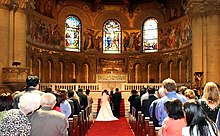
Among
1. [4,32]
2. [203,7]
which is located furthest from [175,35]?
[4,32]

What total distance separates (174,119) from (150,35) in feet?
92.4

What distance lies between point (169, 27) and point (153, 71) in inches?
163

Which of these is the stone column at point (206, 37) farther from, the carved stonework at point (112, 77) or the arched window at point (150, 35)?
the arched window at point (150, 35)

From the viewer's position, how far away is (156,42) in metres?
32.1

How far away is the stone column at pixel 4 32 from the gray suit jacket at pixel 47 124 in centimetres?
1376

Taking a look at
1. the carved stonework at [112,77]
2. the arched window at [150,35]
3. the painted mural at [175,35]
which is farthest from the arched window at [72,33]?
the painted mural at [175,35]

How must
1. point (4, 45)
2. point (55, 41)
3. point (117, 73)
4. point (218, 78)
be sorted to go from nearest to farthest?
point (4, 45), point (218, 78), point (55, 41), point (117, 73)

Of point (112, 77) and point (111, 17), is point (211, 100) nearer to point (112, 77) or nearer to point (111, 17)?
point (112, 77)

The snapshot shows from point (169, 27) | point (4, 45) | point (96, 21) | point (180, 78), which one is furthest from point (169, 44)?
point (4, 45)

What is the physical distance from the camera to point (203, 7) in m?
21.8

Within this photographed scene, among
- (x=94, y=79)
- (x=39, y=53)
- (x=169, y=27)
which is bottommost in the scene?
(x=94, y=79)

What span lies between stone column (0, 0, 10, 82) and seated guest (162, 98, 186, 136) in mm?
14477

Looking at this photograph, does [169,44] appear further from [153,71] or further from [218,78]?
[218,78]

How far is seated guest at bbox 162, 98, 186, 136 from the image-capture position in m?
4.66
